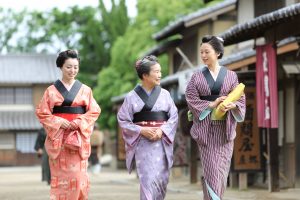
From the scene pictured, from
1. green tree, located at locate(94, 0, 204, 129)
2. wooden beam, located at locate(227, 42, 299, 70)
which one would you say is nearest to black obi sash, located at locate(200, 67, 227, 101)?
wooden beam, located at locate(227, 42, 299, 70)

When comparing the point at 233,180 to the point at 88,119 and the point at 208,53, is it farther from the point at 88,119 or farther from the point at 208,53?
the point at 208,53

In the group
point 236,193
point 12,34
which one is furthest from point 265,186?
point 12,34

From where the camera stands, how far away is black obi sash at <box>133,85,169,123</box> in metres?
8.78

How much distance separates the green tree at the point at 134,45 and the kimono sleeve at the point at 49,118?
1100 inches

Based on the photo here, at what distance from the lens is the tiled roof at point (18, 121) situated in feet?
178

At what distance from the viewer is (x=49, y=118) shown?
887 cm

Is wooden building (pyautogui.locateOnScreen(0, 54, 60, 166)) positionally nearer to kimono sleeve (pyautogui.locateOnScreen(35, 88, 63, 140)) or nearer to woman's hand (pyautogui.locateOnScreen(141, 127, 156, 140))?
kimono sleeve (pyautogui.locateOnScreen(35, 88, 63, 140))

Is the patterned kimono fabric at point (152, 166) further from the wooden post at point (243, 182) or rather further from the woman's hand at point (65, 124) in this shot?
the wooden post at point (243, 182)

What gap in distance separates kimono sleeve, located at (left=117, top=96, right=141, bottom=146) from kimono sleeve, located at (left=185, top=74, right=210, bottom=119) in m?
0.65

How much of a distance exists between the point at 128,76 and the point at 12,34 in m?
25.7

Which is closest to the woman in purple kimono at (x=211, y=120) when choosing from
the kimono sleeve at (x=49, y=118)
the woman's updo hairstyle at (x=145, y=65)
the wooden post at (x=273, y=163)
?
the woman's updo hairstyle at (x=145, y=65)

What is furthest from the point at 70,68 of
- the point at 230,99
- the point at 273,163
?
the point at 273,163

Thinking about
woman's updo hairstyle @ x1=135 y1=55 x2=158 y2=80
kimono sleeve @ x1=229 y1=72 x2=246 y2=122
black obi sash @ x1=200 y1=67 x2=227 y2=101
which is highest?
woman's updo hairstyle @ x1=135 y1=55 x2=158 y2=80

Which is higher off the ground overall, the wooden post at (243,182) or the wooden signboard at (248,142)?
the wooden signboard at (248,142)
